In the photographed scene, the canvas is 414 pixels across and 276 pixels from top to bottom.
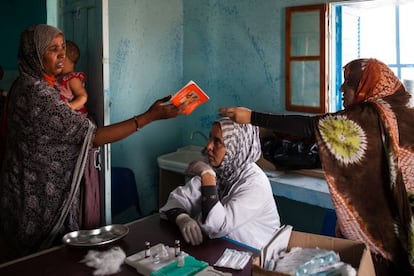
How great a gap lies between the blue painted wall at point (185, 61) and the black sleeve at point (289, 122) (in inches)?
66.9

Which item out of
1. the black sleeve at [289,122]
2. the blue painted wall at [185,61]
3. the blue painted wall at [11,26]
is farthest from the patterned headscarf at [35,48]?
the blue painted wall at [11,26]

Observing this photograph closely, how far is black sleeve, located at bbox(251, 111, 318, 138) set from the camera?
1851 mm

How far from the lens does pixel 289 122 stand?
74.3 inches

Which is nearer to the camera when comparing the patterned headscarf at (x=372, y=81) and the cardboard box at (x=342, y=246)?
the cardboard box at (x=342, y=246)

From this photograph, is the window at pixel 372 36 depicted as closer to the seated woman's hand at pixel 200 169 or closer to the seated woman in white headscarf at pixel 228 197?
the seated woman in white headscarf at pixel 228 197

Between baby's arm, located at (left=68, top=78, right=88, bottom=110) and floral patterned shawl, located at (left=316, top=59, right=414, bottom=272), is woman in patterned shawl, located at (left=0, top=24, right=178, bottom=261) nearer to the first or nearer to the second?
baby's arm, located at (left=68, top=78, right=88, bottom=110)

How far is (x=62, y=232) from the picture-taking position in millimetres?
2094

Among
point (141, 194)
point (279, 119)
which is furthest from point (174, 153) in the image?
point (279, 119)

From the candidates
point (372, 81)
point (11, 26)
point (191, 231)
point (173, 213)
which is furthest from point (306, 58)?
point (11, 26)

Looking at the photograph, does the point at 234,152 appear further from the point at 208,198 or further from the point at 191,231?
the point at 191,231

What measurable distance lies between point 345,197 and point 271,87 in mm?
1991

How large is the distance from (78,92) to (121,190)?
1.27 meters

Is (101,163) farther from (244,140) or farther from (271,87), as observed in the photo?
(271,87)

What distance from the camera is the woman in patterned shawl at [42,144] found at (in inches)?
74.3
